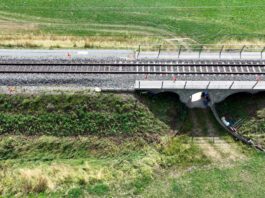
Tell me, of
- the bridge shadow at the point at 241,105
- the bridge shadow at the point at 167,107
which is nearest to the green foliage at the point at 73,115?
the bridge shadow at the point at 167,107

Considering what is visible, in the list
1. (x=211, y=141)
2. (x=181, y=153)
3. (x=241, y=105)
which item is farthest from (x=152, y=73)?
(x=241, y=105)

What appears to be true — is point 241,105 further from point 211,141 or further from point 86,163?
point 86,163

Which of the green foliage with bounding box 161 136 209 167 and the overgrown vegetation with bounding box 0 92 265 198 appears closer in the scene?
the overgrown vegetation with bounding box 0 92 265 198

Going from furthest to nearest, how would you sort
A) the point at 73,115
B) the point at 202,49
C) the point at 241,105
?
the point at 202,49 < the point at 241,105 < the point at 73,115

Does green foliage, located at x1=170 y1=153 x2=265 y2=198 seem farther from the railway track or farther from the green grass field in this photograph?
the green grass field

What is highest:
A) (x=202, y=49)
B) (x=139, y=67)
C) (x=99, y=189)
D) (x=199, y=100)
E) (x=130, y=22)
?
(x=130, y=22)

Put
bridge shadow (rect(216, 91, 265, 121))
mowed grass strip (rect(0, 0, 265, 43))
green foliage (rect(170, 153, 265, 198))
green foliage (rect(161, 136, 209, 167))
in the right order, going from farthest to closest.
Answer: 1. mowed grass strip (rect(0, 0, 265, 43))
2. bridge shadow (rect(216, 91, 265, 121))
3. green foliage (rect(161, 136, 209, 167))
4. green foliage (rect(170, 153, 265, 198))

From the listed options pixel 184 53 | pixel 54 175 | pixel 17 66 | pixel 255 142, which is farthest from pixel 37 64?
pixel 255 142

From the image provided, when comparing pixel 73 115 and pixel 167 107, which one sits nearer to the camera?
pixel 73 115

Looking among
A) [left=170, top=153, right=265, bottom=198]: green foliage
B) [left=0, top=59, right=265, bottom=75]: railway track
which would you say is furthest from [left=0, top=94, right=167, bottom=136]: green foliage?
[left=170, top=153, right=265, bottom=198]: green foliage
